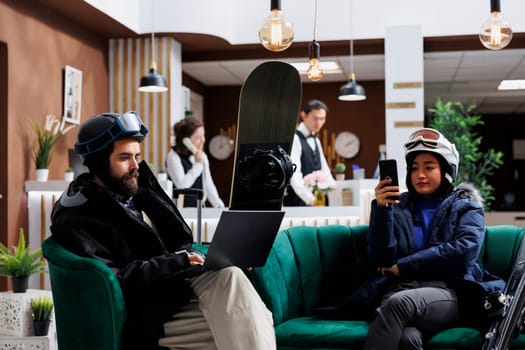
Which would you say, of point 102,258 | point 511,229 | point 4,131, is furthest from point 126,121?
point 4,131

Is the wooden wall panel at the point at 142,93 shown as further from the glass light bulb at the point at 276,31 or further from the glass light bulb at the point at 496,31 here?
the glass light bulb at the point at 496,31

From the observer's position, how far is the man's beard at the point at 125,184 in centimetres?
273

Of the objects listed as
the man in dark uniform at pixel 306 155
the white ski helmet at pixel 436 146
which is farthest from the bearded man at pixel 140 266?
the man in dark uniform at pixel 306 155

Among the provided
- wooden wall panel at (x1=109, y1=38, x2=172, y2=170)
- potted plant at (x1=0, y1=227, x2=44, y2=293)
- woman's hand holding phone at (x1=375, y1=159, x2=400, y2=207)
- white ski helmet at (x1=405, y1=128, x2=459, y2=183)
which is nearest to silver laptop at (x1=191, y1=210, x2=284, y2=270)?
woman's hand holding phone at (x1=375, y1=159, x2=400, y2=207)

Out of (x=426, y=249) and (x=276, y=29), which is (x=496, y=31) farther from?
(x=426, y=249)

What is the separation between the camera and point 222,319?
2400 mm

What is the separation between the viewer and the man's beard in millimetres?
2729

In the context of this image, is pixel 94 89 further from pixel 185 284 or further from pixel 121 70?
pixel 185 284

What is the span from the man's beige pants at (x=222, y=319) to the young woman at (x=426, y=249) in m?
0.70

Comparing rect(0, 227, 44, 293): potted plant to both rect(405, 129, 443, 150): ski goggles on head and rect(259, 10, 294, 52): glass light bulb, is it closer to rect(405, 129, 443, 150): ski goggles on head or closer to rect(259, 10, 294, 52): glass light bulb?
rect(259, 10, 294, 52): glass light bulb

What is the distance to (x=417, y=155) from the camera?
11.2 ft

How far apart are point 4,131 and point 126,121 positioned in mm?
3737

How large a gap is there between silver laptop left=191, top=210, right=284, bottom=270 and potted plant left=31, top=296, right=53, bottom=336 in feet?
5.65

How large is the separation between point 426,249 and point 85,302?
4.85 feet
